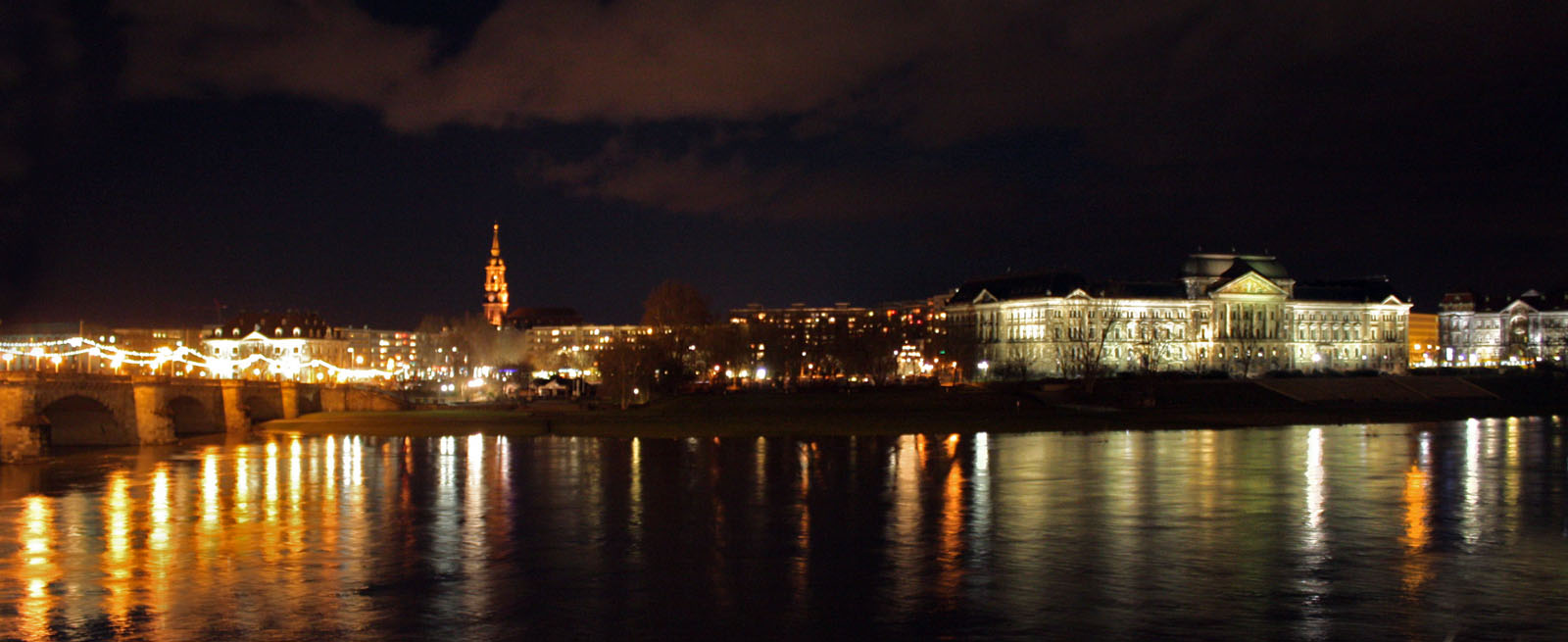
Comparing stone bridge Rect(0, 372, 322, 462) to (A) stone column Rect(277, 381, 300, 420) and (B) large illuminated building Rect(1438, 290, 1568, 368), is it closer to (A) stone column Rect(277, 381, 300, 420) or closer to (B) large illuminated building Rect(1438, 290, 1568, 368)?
(A) stone column Rect(277, 381, 300, 420)

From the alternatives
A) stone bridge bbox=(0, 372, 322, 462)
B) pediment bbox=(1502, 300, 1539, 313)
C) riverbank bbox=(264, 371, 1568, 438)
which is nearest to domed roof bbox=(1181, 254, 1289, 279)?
pediment bbox=(1502, 300, 1539, 313)

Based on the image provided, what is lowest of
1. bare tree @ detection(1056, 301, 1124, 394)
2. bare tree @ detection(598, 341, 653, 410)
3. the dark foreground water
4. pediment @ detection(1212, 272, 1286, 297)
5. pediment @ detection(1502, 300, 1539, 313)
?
the dark foreground water

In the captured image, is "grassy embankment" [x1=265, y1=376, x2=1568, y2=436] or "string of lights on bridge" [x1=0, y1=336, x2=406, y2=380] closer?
"grassy embankment" [x1=265, y1=376, x2=1568, y2=436]

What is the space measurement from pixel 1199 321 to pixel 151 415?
128675 mm

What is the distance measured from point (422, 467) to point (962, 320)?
131257 millimetres

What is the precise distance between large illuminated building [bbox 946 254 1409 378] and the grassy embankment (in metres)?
54.2

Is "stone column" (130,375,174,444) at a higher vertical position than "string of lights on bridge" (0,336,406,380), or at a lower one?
lower

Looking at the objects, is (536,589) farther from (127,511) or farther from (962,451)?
(962,451)

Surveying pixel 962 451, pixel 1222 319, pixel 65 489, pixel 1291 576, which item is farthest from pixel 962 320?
pixel 1291 576

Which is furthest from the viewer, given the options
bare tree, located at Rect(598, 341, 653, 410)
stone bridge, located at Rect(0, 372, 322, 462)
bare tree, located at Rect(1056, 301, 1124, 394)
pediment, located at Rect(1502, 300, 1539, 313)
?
pediment, located at Rect(1502, 300, 1539, 313)

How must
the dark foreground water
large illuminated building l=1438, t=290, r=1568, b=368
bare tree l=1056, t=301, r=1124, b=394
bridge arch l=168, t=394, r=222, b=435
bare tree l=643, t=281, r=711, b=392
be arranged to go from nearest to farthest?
Answer: the dark foreground water < bridge arch l=168, t=394, r=222, b=435 < bare tree l=643, t=281, r=711, b=392 < bare tree l=1056, t=301, r=1124, b=394 < large illuminated building l=1438, t=290, r=1568, b=368

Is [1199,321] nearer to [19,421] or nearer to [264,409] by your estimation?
[264,409]

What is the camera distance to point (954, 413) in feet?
264

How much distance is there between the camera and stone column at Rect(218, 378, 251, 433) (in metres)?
81.7
